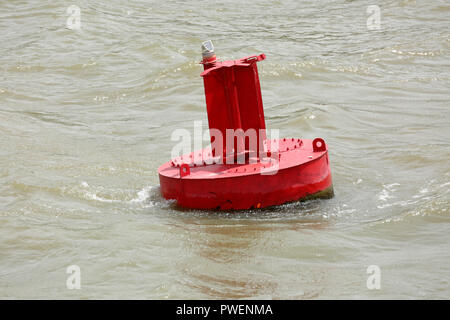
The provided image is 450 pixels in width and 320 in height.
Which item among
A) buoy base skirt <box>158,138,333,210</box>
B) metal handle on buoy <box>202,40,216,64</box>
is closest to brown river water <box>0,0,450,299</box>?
buoy base skirt <box>158,138,333,210</box>

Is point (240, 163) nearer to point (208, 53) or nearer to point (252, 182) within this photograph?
point (252, 182)

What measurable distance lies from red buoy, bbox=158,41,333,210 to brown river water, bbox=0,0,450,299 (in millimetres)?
150

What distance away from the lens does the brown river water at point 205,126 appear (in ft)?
18.3

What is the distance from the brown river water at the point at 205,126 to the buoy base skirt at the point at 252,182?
11 cm

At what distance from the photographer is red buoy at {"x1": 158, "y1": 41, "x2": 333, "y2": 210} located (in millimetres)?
6570

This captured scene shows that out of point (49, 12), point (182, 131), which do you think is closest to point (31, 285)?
point (182, 131)

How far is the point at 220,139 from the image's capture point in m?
7.00

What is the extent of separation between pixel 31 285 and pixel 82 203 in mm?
2202

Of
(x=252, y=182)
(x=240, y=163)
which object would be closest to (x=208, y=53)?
(x=240, y=163)

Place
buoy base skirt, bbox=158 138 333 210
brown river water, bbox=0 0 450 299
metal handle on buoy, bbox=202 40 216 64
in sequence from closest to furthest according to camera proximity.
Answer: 1. brown river water, bbox=0 0 450 299
2. buoy base skirt, bbox=158 138 333 210
3. metal handle on buoy, bbox=202 40 216 64

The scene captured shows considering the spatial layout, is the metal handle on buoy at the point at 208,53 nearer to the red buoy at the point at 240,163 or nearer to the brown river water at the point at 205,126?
the red buoy at the point at 240,163

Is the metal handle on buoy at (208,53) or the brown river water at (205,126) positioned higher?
the metal handle on buoy at (208,53)

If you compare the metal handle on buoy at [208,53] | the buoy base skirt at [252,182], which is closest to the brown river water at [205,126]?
the buoy base skirt at [252,182]

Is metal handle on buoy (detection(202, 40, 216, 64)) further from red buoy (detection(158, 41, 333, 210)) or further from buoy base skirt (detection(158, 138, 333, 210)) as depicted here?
buoy base skirt (detection(158, 138, 333, 210))
